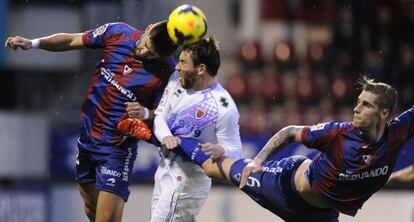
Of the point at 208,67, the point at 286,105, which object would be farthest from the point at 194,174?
the point at 286,105

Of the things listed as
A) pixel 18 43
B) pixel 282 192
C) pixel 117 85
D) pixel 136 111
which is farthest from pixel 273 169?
pixel 18 43

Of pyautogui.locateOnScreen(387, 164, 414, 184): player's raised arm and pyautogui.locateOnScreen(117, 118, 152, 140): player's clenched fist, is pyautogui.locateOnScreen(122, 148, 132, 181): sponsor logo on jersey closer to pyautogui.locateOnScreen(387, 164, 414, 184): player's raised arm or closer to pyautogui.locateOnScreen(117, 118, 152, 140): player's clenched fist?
pyautogui.locateOnScreen(117, 118, 152, 140): player's clenched fist

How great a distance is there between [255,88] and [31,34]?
311 cm

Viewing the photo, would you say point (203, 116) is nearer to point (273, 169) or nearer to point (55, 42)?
point (273, 169)

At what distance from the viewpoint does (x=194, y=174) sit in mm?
8180

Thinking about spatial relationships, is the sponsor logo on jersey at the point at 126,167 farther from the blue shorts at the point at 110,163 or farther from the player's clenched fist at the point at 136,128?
the player's clenched fist at the point at 136,128

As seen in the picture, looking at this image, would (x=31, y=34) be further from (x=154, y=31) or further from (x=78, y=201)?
(x=154, y=31)

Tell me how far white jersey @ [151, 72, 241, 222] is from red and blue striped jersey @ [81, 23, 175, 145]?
0.26 metres

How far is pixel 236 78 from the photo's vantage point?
14.6 meters

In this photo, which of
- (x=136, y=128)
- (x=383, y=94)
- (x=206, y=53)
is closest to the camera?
(x=383, y=94)

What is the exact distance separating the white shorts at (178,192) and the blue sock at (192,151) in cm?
12

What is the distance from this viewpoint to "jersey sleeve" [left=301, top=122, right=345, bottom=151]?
25.6 ft

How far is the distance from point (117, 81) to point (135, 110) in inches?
11.0

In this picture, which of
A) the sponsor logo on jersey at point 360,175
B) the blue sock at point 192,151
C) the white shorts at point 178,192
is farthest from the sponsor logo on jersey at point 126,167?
the sponsor logo on jersey at point 360,175
